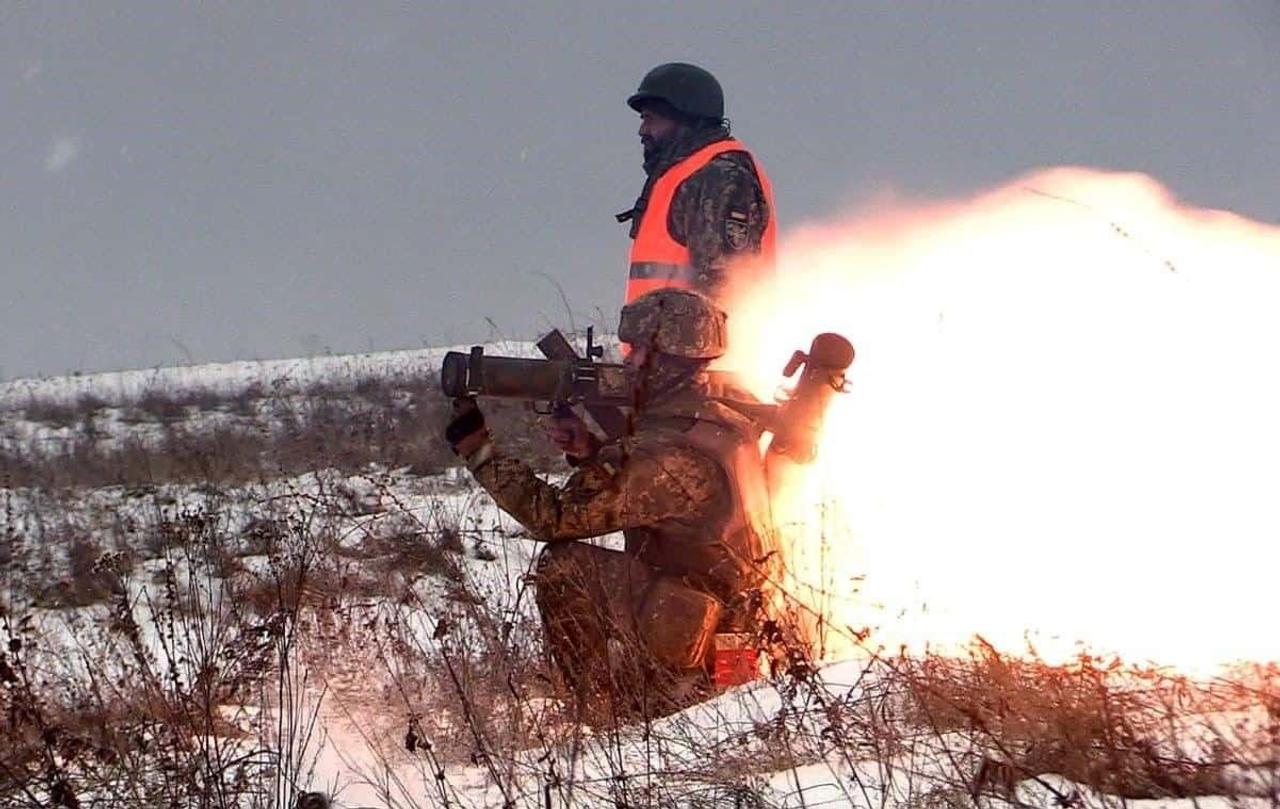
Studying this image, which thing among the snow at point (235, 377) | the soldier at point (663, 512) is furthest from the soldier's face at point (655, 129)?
the snow at point (235, 377)

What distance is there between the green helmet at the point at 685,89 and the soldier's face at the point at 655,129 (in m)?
0.09

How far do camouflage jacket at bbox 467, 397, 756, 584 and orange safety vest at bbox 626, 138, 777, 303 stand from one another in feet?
4.80

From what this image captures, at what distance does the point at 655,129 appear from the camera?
6293mm

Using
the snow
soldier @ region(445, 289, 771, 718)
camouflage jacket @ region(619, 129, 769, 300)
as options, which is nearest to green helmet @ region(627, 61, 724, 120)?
camouflage jacket @ region(619, 129, 769, 300)

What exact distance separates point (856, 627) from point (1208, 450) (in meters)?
1.63

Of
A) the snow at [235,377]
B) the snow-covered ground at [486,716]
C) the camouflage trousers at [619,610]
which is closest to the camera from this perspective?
the snow-covered ground at [486,716]

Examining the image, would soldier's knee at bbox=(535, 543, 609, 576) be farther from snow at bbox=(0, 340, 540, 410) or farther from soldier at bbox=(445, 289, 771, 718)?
snow at bbox=(0, 340, 540, 410)

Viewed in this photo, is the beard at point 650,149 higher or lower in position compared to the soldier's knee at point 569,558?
higher

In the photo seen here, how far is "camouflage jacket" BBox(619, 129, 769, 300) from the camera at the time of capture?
571cm

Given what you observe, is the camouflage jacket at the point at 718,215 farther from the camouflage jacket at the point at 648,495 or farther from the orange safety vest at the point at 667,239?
the camouflage jacket at the point at 648,495

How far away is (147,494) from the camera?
8500 mm

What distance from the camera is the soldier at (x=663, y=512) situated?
4238 millimetres

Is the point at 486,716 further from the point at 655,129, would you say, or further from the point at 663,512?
the point at 655,129

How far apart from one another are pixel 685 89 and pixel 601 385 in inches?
95.3
